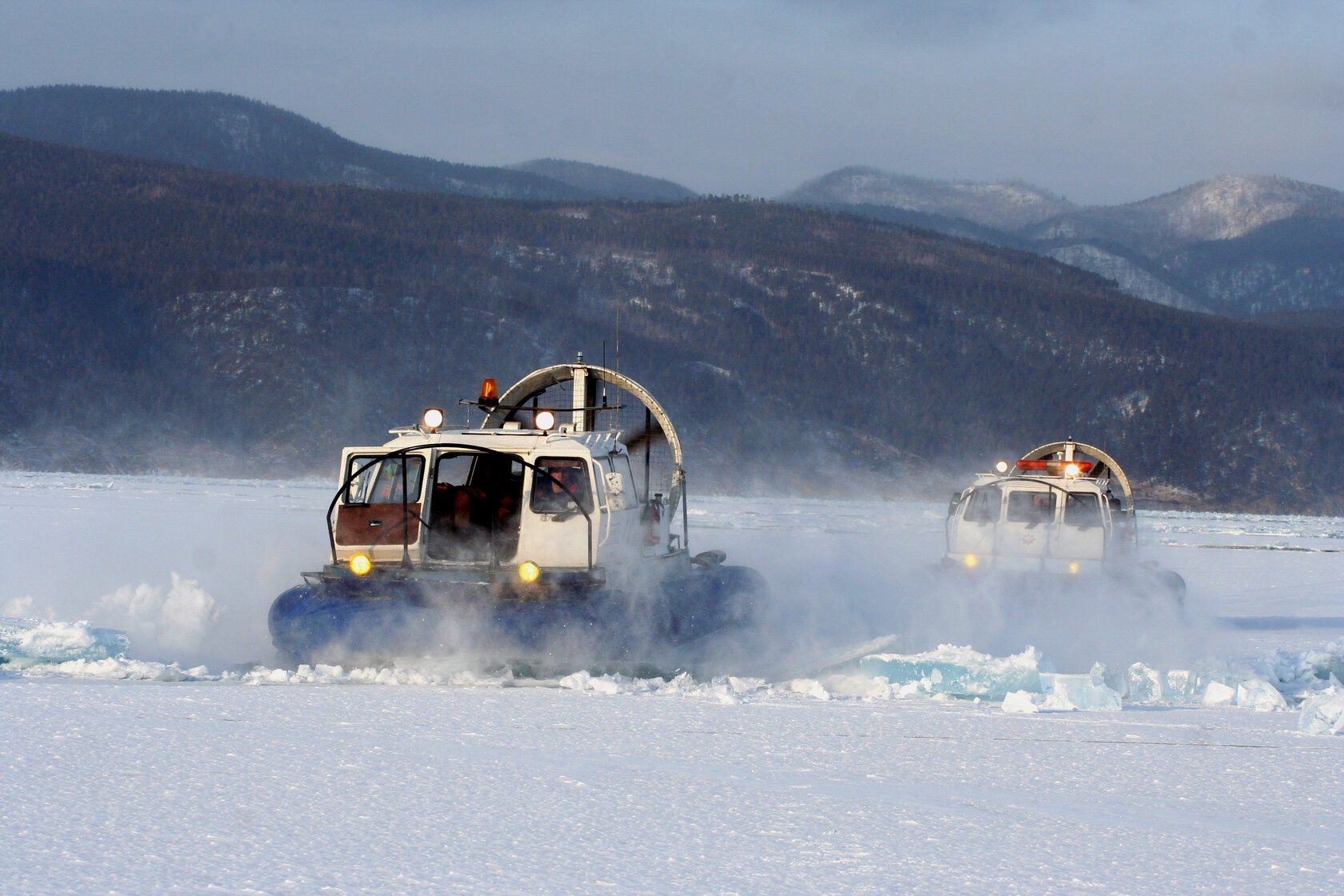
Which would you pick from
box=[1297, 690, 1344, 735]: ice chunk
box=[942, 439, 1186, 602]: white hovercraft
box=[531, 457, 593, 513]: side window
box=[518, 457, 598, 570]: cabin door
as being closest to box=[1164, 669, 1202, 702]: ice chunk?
box=[1297, 690, 1344, 735]: ice chunk

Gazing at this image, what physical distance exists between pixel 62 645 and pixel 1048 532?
35.8ft

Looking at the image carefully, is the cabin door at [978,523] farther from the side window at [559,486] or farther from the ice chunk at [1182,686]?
the side window at [559,486]

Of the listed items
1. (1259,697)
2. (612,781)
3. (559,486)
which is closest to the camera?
(612,781)

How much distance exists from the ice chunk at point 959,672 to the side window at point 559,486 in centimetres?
255

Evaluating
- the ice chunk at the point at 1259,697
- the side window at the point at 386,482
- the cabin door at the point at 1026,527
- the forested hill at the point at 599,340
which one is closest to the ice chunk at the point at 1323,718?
the ice chunk at the point at 1259,697

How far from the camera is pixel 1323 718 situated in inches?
347

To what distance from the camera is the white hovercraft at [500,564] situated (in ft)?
34.4

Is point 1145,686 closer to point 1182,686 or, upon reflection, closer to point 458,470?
point 1182,686

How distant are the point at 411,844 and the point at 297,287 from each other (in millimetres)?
96816

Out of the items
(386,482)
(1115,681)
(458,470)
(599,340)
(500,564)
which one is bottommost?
(1115,681)

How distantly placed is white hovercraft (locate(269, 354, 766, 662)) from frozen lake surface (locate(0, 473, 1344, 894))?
350mm

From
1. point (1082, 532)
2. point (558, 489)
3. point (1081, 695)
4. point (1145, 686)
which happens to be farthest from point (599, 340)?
point (1081, 695)

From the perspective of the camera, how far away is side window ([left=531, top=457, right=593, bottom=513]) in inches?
458

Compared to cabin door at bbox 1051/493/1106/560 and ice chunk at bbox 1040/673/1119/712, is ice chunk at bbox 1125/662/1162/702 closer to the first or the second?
ice chunk at bbox 1040/673/1119/712
